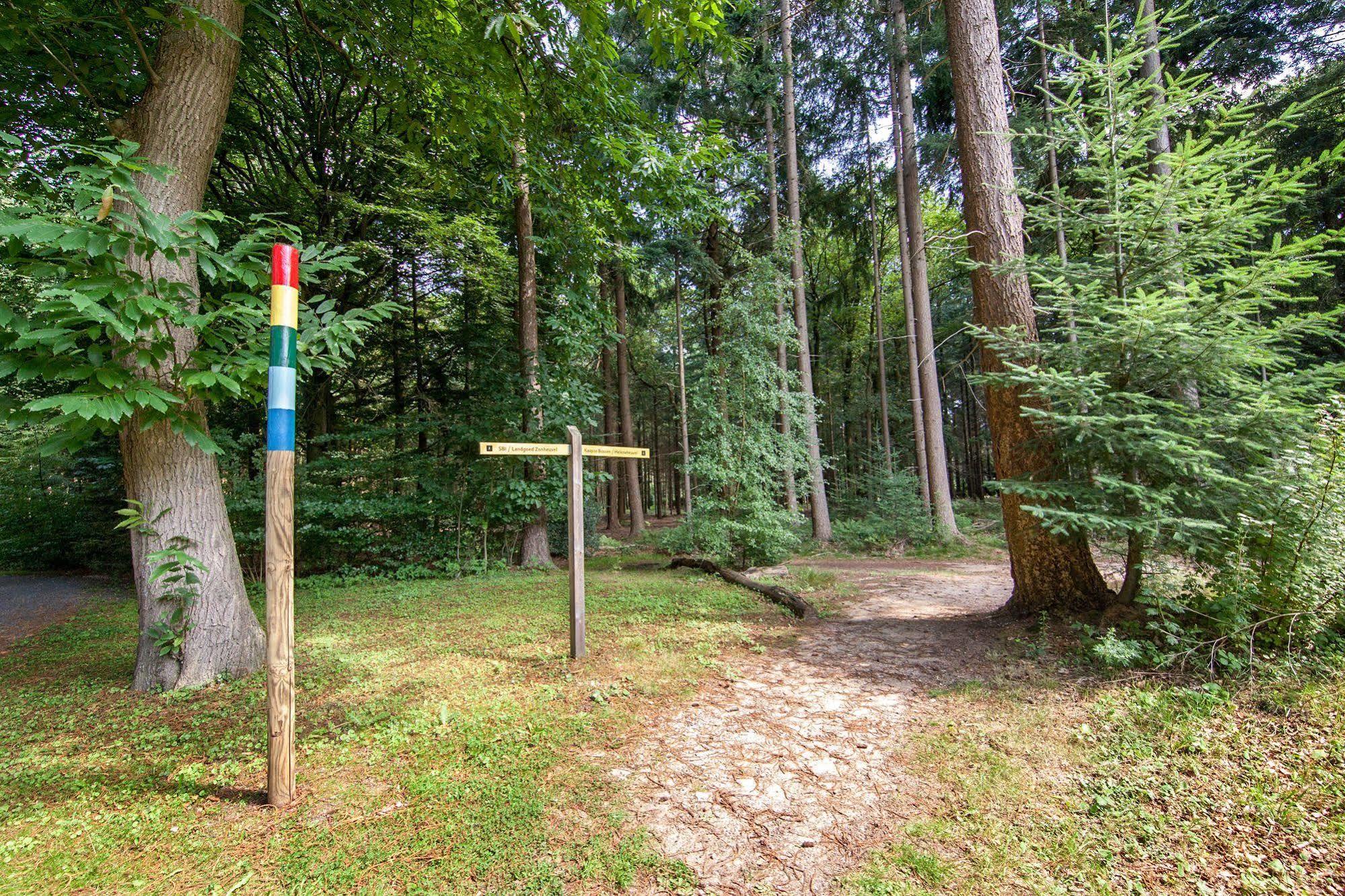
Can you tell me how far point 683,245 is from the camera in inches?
477

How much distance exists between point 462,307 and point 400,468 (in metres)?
4.34

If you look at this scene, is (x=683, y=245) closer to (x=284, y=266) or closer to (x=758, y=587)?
(x=758, y=587)

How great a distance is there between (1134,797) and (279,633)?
3.85 meters

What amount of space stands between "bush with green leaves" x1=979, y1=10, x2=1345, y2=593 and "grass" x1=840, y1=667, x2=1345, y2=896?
1.02 m

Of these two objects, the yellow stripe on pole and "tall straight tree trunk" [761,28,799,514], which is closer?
the yellow stripe on pole

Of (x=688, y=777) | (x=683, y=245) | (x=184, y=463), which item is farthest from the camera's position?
(x=683, y=245)

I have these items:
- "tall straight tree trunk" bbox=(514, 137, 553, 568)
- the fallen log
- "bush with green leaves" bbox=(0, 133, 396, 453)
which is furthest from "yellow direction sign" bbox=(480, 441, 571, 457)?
"tall straight tree trunk" bbox=(514, 137, 553, 568)

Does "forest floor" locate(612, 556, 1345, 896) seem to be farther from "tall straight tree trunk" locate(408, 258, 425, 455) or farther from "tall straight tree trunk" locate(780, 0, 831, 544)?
"tall straight tree trunk" locate(408, 258, 425, 455)

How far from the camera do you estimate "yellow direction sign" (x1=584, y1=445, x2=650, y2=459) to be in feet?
14.6

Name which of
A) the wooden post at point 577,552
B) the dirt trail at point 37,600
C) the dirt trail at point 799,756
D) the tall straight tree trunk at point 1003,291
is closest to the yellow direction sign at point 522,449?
the wooden post at point 577,552

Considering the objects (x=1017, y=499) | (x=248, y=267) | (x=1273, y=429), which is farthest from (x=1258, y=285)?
(x=248, y=267)

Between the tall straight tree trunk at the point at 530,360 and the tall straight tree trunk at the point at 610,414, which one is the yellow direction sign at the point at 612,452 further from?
the tall straight tree trunk at the point at 610,414

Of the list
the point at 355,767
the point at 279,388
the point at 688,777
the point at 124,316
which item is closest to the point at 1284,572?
the point at 688,777

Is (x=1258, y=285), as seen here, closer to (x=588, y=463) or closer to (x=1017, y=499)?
(x=1017, y=499)
